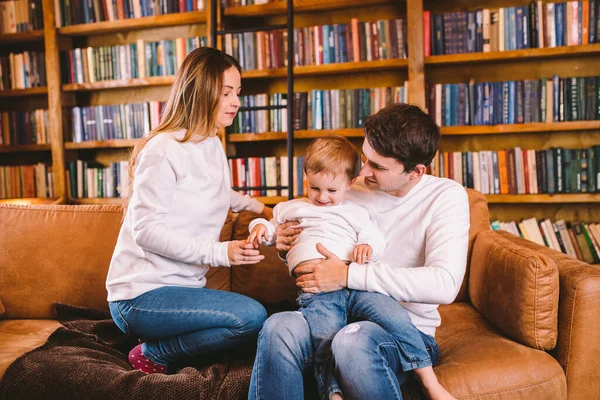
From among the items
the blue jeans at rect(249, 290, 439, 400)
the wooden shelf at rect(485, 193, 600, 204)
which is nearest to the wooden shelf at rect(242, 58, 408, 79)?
the wooden shelf at rect(485, 193, 600, 204)

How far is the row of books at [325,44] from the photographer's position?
10.0 feet

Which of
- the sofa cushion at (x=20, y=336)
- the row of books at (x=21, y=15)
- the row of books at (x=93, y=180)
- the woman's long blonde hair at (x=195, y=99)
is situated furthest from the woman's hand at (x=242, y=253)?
the row of books at (x=21, y=15)

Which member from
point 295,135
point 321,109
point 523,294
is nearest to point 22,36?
point 295,135

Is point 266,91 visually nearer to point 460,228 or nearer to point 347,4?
point 347,4

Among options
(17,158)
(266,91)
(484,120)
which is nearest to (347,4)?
(266,91)

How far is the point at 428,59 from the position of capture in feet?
9.71

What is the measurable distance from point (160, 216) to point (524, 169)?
85.8 inches

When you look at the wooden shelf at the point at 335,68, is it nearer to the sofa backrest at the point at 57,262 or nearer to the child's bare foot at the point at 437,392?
the sofa backrest at the point at 57,262

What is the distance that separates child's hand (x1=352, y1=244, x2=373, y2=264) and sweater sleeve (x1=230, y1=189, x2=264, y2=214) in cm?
61

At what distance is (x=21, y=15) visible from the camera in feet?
12.2

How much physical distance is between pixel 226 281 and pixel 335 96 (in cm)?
157

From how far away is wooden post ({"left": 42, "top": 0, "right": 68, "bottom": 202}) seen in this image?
3576mm

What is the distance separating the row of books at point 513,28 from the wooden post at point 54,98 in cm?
249

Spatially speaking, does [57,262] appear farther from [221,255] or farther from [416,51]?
[416,51]
